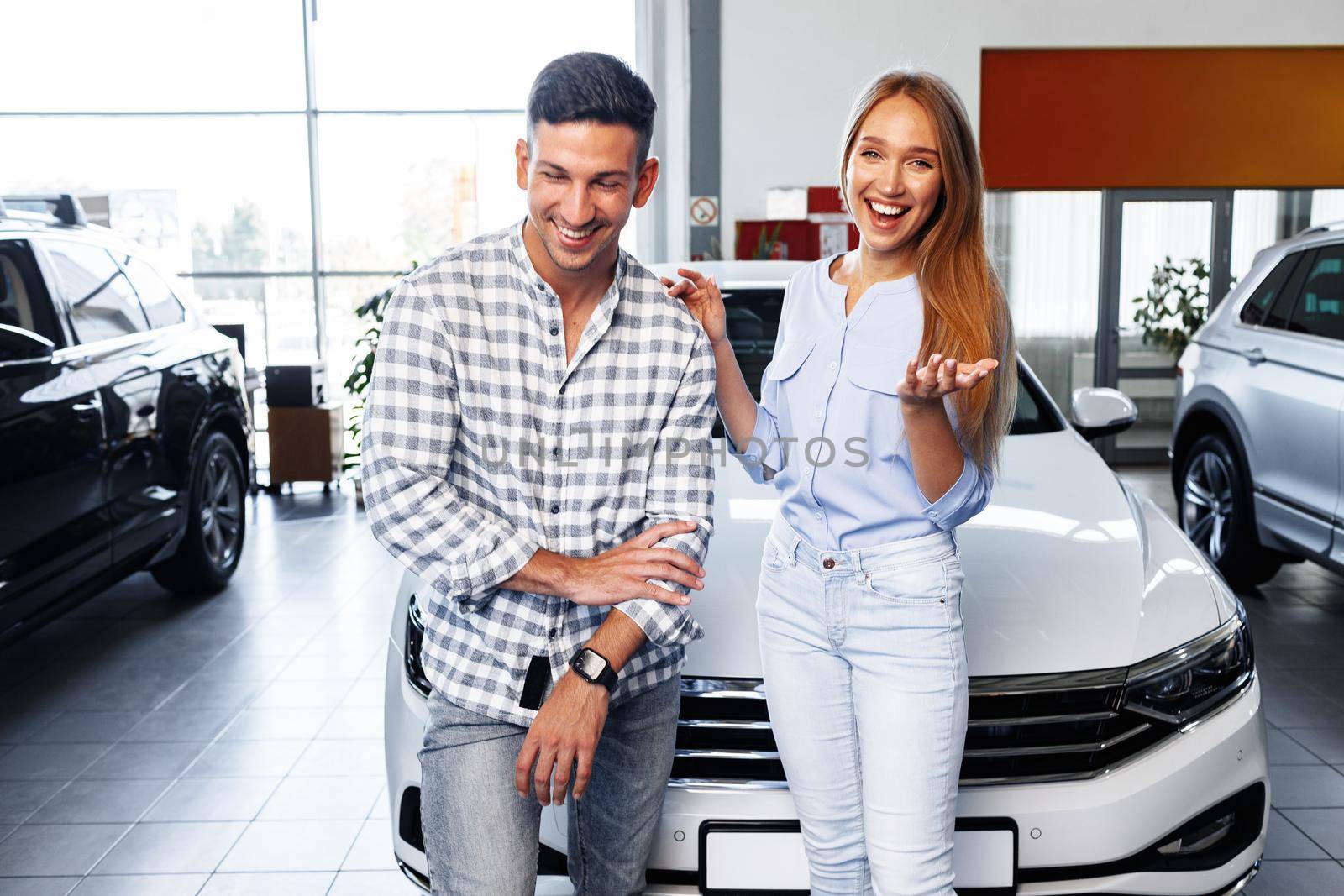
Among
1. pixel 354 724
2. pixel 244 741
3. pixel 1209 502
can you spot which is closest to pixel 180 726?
pixel 244 741

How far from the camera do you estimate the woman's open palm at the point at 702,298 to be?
5.47 feet

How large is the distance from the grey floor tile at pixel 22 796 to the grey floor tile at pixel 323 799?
0.56 metres

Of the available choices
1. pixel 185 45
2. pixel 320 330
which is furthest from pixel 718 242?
pixel 185 45

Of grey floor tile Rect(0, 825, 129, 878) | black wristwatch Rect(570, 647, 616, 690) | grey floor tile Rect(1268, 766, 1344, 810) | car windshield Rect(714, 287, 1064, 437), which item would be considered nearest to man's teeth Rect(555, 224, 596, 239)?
black wristwatch Rect(570, 647, 616, 690)

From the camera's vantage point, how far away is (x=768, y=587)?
1628 millimetres

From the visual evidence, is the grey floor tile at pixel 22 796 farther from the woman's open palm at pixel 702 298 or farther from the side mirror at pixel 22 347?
the woman's open palm at pixel 702 298

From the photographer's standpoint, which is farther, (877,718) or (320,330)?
(320,330)

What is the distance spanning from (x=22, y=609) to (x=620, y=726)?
2.41 metres

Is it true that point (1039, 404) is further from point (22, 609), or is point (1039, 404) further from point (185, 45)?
point (185, 45)

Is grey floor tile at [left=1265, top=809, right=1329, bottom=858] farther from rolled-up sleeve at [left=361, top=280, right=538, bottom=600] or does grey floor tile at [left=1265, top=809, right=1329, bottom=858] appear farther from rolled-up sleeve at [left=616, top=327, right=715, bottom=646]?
rolled-up sleeve at [left=361, top=280, right=538, bottom=600]

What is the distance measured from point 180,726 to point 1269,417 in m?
3.70

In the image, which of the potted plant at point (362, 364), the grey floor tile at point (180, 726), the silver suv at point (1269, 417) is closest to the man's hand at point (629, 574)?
the grey floor tile at point (180, 726)

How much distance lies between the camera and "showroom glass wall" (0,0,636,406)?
873 cm

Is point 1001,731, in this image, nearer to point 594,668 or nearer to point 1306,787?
point 594,668
